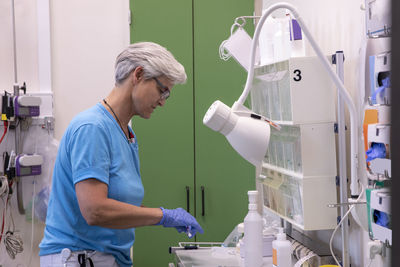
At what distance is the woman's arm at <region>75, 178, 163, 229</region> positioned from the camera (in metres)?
1.49

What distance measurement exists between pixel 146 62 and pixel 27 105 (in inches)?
64.7

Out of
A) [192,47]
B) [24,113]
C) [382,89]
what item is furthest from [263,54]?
[24,113]

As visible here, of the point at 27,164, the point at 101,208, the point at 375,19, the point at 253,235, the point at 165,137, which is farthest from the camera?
the point at 165,137

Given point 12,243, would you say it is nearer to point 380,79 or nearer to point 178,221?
point 178,221

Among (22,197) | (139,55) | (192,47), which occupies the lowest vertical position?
(22,197)

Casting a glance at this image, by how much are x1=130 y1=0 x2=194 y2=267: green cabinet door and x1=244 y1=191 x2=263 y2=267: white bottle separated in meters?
1.50

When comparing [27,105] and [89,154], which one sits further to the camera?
[27,105]

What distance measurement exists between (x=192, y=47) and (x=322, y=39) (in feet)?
4.08

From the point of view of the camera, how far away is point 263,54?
2205 mm

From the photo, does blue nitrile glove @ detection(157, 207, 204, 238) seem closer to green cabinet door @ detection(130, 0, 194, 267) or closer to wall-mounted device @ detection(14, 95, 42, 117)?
green cabinet door @ detection(130, 0, 194, 267)

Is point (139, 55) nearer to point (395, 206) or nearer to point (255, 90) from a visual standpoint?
point (255, 90)

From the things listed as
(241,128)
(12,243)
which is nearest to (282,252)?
(241,128)

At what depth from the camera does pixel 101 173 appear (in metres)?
1.51

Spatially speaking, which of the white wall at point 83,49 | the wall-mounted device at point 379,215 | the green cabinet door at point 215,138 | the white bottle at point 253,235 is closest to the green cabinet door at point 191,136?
the green cabinet door at point 215,138
